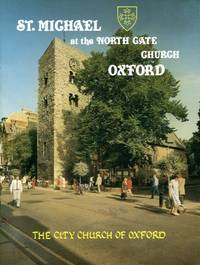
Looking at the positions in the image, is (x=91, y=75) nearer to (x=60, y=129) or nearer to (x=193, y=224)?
(x=60, y=129)

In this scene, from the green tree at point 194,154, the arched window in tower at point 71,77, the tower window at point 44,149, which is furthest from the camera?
the green tree at point 194,154

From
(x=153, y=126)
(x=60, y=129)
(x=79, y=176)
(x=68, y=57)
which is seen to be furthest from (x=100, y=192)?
(x=60, y=129)

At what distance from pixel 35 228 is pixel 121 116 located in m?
15.6

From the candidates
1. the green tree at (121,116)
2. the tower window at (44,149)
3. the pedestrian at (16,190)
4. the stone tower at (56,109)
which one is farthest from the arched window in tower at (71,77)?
the pedestrian at (16,190)

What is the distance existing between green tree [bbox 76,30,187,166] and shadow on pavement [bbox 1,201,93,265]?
9.42 meters

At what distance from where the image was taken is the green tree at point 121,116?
82.9ft

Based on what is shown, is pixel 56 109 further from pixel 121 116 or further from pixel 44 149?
pixel 121 116

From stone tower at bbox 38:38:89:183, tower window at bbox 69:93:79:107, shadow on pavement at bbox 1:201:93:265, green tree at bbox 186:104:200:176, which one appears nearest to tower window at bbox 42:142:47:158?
stone tower at bbox 38:38:89:183

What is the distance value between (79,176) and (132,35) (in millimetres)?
26909

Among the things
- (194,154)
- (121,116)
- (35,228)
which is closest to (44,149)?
(121,116)

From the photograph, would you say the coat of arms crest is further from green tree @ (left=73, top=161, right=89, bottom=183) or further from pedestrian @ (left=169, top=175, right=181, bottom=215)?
green tree @ (left=73, top=161, right=89, bottom=183)

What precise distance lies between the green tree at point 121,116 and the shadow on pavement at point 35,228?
→ 30.9 feet

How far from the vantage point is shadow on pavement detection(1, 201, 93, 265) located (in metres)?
8.59

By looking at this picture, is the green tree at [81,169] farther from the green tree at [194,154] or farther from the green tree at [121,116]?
the green tree at [194,154]
